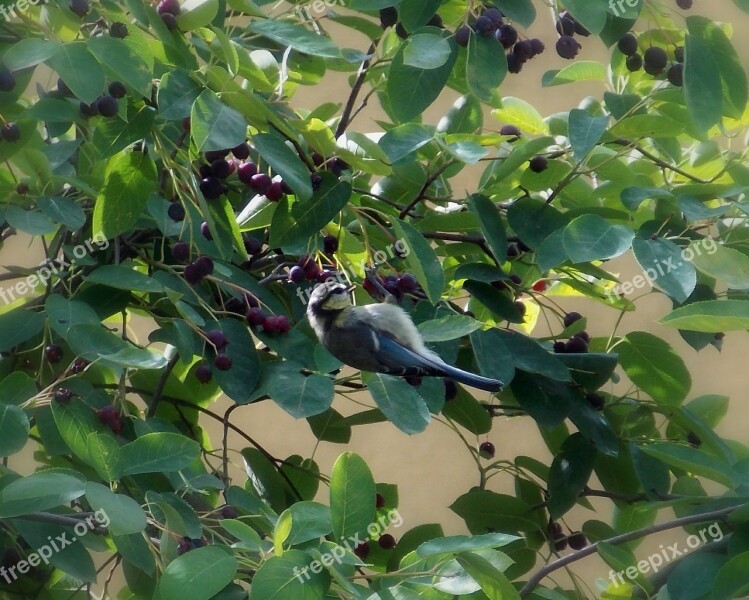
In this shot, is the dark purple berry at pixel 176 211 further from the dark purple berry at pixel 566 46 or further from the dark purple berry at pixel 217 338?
the dark purple berry at pixel 566 46

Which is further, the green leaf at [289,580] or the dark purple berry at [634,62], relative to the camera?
the dark purple berry at [634,62]

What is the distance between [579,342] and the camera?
1.89 meters

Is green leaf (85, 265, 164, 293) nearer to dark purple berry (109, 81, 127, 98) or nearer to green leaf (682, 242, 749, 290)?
dark purple berry (109, 81, 127, 98)

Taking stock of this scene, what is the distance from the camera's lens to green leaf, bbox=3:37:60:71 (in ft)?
4.76

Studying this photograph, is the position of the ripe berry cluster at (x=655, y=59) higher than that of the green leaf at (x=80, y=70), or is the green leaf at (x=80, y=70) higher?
the green leaf at (x=80, y=70)

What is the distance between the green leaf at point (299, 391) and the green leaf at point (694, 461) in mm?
491

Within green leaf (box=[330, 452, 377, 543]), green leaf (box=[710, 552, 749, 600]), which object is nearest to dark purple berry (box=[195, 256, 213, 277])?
green leaf (box=[330, 452, 377, 543])

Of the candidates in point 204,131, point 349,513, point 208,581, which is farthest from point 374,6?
point 208,581

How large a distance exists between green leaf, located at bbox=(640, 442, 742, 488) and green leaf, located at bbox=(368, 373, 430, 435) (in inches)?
13.9

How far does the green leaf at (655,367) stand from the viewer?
6.21 ft

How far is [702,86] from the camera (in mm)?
1688

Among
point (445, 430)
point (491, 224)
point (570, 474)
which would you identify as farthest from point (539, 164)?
point (445, 430)

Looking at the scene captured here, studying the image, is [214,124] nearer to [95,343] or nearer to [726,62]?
[95,343]

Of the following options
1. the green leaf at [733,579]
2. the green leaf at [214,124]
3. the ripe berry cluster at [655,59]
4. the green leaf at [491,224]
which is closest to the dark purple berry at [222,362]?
the green leaf at [214,124]
